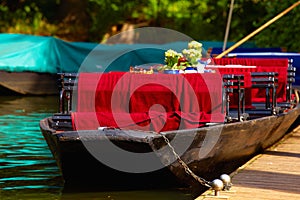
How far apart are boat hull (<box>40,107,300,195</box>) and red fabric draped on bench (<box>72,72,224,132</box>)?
36cm

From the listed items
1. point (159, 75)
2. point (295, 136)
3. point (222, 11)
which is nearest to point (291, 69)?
point (295, 136)

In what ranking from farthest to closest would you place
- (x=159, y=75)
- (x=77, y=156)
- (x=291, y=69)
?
(x=291, y=69) < (x=159, y=75) < (x=77, y=156)

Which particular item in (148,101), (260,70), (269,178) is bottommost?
(269,178)

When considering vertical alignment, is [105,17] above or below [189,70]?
above

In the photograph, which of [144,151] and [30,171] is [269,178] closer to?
[144,151]

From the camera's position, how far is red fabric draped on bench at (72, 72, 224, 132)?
29.8 feet

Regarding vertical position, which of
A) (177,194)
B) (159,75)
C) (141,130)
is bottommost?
(177,194)

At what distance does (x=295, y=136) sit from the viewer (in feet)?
40.9

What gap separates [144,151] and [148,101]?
1.53 m

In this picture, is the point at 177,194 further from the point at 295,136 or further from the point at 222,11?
the point at 222,11

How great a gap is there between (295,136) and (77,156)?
497 centimetres

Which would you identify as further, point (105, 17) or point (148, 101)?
point (105, 17)

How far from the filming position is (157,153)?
820 centimetres

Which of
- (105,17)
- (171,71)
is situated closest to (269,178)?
(171,71)
